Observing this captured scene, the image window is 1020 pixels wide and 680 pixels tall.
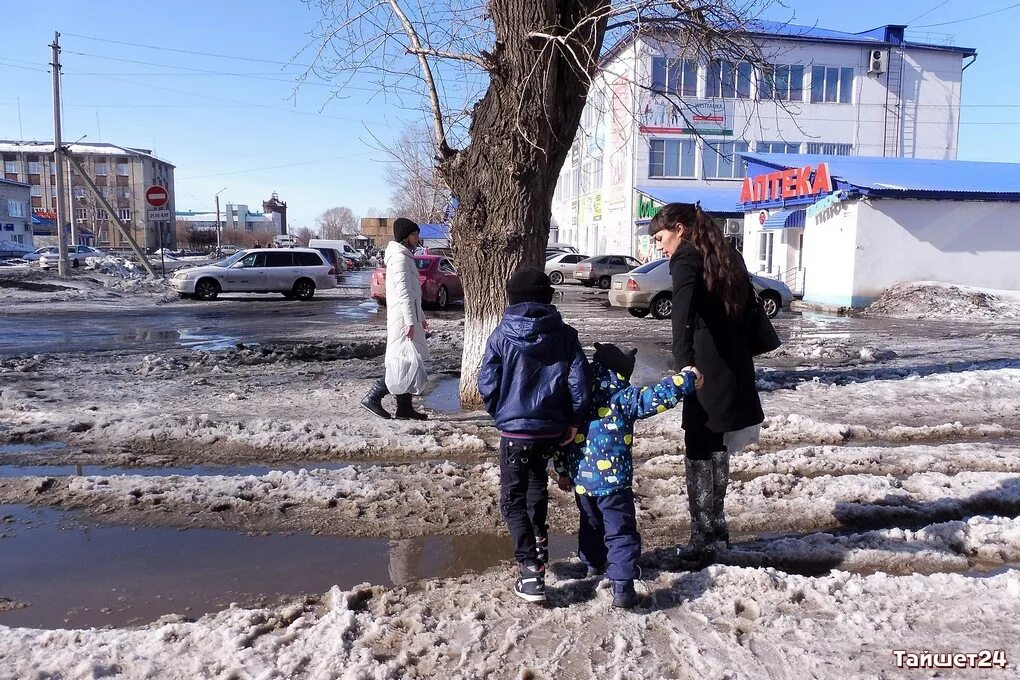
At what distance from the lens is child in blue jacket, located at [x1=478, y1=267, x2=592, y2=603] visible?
3.46 meters

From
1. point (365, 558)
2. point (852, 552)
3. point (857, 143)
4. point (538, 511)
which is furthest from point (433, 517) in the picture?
point (857, 143)

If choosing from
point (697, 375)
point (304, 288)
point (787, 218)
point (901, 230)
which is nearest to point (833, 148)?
point (787, 218)

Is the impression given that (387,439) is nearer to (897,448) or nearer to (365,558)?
(365,558)

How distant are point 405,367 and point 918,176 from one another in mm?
22375

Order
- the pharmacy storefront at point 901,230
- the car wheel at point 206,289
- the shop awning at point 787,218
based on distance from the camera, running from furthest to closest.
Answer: the shop awning at point 787,218
the car wheel at point 206,289
the pharmacy storefront at point 901,230

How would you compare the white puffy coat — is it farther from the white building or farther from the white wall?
the white building

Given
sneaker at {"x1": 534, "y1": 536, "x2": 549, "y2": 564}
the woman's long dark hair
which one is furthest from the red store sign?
sneaker at {"x1": 534, "y1": 536, "x2": 549, "y2": 564}

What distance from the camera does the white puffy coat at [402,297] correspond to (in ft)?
22.3

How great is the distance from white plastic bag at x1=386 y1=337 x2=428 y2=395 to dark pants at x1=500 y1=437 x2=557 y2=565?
3.29 m

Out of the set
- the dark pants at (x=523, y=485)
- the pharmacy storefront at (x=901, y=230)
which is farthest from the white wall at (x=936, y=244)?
the dark pants at (x=523, y=485)

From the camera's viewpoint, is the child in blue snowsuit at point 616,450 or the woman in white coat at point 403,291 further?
the woman in white coat at point 403,291

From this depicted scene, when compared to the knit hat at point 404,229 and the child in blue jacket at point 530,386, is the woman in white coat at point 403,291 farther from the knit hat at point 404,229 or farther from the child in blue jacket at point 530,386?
the child in blue jacket at point 530,386

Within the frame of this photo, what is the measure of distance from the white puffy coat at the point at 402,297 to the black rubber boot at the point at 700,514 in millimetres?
3407

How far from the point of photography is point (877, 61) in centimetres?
3934
